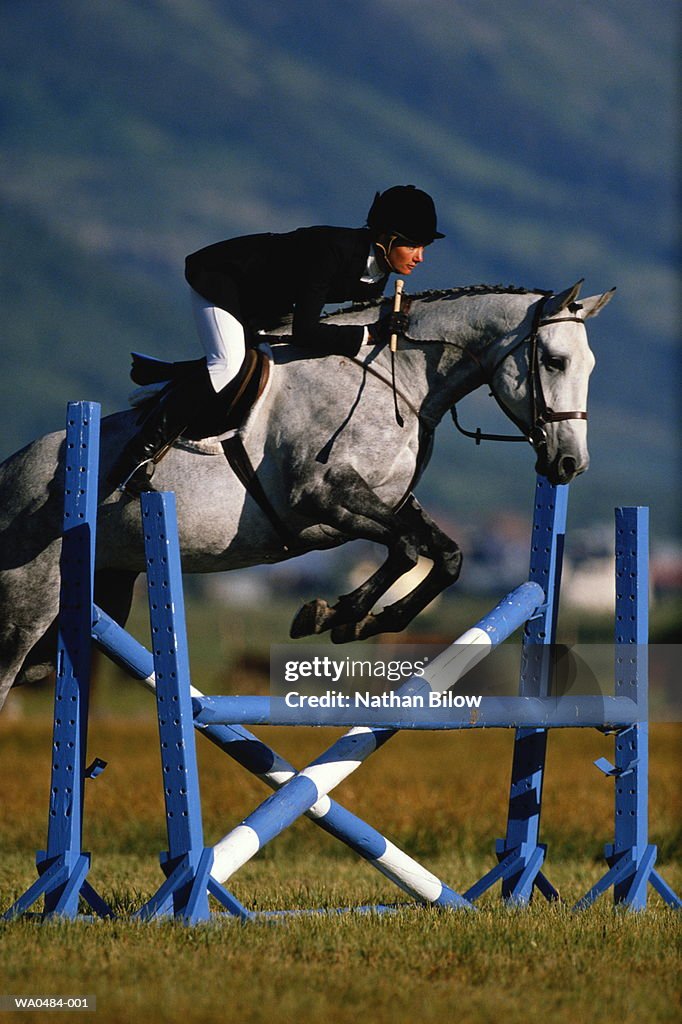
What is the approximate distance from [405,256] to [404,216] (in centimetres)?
17

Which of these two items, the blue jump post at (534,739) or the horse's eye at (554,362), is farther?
the blue jump post at (534,739)

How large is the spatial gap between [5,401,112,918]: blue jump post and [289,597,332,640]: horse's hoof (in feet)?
2.71

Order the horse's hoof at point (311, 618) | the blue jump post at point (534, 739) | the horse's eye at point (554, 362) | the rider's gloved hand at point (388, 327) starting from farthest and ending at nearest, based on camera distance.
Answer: the blue jump post at point (534, 739)
the rider's gloved hand at point (388, 327)
the horse's eye at point (554, 362)
the horse's hoof at point (311, 618)

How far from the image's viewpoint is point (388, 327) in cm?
612

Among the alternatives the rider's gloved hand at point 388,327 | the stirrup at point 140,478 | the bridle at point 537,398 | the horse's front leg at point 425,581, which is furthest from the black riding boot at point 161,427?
the bridle at point 537,398

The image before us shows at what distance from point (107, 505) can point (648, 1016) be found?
3.03 meters

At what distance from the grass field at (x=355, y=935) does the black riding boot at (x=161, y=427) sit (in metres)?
1.74

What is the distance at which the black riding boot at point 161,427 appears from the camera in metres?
5.96

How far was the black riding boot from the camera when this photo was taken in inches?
235

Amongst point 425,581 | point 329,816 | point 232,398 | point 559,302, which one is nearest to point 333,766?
point 329,816

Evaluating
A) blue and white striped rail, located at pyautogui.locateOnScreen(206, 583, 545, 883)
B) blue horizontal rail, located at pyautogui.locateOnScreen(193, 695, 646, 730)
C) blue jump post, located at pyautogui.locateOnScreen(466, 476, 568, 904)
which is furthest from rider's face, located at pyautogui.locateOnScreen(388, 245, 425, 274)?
blue horizontal rail, located at pyautogui.locateOnScreen(193, 695, 646, 730)

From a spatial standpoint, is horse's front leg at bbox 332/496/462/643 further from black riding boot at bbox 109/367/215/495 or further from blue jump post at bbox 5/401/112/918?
blue jump post at bbox 5/401/112/918

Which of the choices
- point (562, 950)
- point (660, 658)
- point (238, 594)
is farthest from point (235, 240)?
point (238, 594)

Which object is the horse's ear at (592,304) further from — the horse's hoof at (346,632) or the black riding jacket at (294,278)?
the horse's hoof at (346,632)
